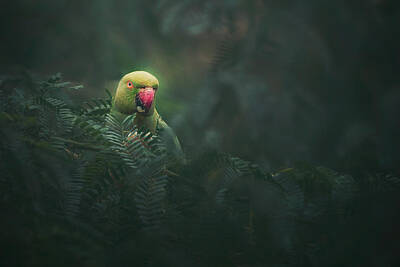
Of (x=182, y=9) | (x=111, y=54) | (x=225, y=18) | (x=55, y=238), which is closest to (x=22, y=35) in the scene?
(x=111, y=54)

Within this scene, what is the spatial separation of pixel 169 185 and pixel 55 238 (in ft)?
1.10

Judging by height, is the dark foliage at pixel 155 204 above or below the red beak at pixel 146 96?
below

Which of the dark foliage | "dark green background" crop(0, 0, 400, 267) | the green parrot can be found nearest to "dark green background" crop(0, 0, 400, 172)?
"dark green background" crop(0, 0, 400, 267)

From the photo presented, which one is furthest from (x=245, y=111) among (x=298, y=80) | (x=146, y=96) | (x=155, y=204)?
(x=155, y=204)

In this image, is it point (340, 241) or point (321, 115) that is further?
point (321, 115)

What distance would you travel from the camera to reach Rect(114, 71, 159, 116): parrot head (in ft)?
4.31

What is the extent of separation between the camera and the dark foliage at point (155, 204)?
53 centimetres

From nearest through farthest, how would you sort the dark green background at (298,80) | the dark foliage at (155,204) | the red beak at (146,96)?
the dark foliage at (155,204)
the red beak at (146,96)
the dark green background at (298,80)

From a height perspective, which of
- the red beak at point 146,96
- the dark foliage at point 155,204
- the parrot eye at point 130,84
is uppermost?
the parrot eye at point 130,84

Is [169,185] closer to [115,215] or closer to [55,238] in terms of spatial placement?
[115,215]

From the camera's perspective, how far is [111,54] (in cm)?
241

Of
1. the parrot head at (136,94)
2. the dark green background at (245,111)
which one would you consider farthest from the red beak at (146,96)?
the dark green background at (245,111)

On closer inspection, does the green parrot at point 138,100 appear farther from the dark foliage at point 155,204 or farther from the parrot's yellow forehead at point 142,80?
the dark foliage at point 155,204

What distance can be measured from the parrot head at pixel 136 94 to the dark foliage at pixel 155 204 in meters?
0.45
